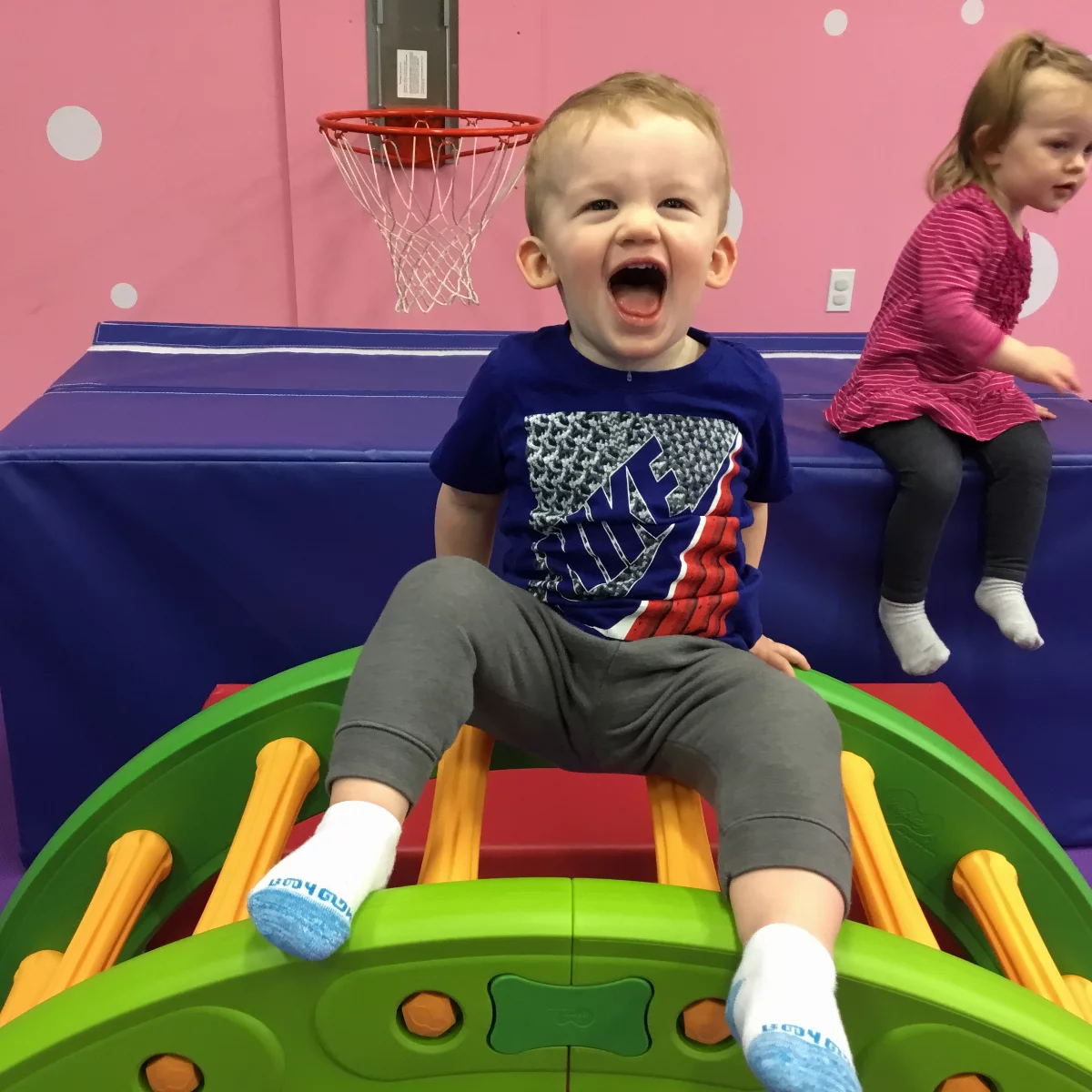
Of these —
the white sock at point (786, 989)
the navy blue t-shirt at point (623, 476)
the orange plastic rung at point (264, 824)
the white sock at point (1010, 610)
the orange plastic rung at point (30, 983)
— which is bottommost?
the orange plastic rung at point (30, 983)

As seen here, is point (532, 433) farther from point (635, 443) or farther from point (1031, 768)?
point (1031, 768)

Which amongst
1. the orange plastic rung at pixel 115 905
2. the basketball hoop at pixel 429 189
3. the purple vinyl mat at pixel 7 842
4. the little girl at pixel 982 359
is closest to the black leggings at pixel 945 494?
the little girl at pixel 982 359

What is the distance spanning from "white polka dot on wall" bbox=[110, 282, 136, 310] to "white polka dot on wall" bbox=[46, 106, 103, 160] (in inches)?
11.5

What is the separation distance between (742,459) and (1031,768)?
71 centimetres

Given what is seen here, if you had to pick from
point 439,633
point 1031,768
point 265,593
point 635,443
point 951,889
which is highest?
point 635,443

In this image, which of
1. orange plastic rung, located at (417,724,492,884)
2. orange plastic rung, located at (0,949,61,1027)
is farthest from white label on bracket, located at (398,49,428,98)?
orange plastic rung, located at (0,949,61,1027)

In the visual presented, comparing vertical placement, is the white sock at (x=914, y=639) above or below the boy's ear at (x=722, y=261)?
below

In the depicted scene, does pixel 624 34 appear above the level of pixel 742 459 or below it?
above

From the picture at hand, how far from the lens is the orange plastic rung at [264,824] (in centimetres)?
71

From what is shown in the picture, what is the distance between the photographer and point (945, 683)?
1.17 m

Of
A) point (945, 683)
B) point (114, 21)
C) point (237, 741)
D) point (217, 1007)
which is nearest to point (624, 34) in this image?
point (114, 21)

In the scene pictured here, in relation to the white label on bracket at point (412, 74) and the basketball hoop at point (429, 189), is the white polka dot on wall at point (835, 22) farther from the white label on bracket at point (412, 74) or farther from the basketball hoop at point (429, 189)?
the white label on bracket at point (412, 74)

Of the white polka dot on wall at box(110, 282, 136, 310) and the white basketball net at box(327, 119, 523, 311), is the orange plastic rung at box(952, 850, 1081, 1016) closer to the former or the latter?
the white basketball net at box(327, 119, 523, 311)

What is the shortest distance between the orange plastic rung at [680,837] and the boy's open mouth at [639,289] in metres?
0.38
